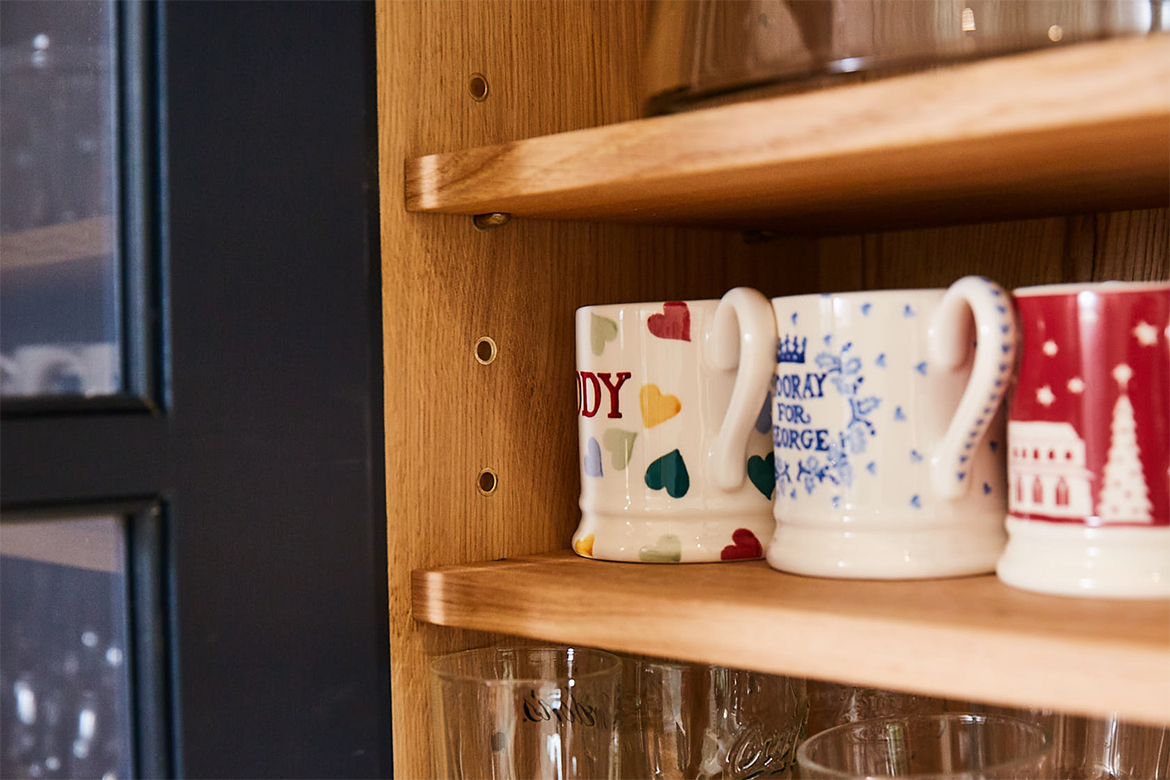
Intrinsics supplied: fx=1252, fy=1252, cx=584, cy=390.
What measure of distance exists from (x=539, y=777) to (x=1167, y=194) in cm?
48

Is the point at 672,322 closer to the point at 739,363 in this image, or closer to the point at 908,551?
the point at 739,363

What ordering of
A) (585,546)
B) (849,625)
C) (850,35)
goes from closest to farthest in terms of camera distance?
(849,625) < (850,35) < (585,546)

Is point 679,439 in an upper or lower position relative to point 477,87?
lower

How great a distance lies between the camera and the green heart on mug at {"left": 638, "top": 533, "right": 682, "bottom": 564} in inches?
Answer: 27.5

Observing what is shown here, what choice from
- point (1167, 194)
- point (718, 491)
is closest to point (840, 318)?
point (718, 491)

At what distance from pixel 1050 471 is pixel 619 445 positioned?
25 cm

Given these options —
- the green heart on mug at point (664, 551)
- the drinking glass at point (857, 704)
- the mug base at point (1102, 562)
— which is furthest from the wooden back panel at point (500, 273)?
the mug base at point (1102, 562)

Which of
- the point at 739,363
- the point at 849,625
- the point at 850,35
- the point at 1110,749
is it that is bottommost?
Answer: the point at 1110,749

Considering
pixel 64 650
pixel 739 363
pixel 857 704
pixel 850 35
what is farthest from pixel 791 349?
pixel 64 650

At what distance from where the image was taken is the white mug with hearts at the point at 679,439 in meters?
0.70

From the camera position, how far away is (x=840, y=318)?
621 mm

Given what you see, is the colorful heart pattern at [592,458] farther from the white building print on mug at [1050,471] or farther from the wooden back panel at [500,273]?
the white building print on mug at [1050,471]

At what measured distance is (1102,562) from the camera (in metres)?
0.54

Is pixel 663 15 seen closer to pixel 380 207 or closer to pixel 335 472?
pixel 380 207
